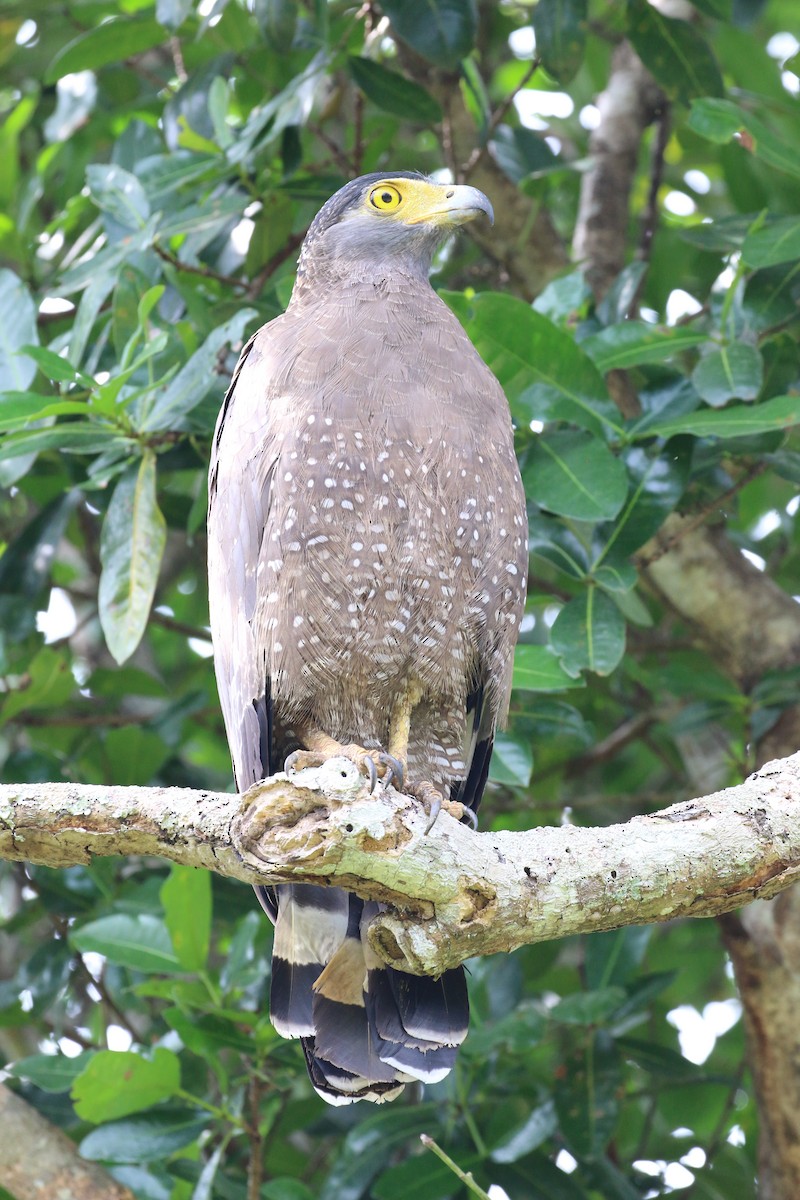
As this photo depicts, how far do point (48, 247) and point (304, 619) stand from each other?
10.4 ft

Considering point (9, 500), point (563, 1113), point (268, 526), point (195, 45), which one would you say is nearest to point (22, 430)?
point (268, 526)

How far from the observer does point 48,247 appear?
19.8ft

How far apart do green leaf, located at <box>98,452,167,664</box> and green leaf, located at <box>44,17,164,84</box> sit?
80.0 inches

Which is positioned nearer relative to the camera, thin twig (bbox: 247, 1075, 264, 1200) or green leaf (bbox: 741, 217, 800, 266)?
thin twig (bbox: 247, 1075, 264, 1200)

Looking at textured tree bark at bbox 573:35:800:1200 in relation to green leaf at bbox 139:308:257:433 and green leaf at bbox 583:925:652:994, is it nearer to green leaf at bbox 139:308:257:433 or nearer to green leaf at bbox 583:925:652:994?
green leaf at bbox 583:925:652:994

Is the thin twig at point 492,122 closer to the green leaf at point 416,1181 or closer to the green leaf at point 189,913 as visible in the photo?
the green leaf at point 189,913

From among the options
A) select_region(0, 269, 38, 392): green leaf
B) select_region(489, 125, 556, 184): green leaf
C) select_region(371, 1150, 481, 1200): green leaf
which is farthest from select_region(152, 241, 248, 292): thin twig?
select_region(371, 1150, 481, 1200): green leaf

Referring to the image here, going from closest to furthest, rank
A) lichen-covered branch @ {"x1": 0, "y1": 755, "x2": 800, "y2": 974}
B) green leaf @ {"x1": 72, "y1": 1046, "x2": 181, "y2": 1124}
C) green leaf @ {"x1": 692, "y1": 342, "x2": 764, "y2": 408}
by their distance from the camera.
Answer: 1. lichen-covered branch @ {"x1": 0, "y1": 755, "x2": 800, "y2": 974}
2. green leaf @ {"x1": 72, "y1": 1046, "x2": 181, "y2": 1124}
3. green leaf @ {"x1": 692, "y1": 342, "x2": 764, "y2": 408}

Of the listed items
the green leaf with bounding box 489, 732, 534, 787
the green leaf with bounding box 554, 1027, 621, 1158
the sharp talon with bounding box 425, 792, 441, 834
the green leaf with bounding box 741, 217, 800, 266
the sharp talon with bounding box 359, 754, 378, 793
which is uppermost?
the green leaf with bounding box 741, 217, 800, 266

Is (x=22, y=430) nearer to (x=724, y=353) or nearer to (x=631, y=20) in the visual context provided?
(x=724, y=353)

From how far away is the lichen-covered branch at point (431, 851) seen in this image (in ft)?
9.30

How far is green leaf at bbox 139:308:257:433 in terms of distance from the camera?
4246 mm

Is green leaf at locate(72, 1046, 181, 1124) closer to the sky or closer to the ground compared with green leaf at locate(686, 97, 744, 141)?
closer to the ground

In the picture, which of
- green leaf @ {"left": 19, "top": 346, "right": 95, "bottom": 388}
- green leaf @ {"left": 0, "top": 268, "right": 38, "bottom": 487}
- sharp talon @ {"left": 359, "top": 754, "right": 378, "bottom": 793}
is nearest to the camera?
sharp talon @ {"left": 359, "top": 754, "right": 378, "bottom": 793}
